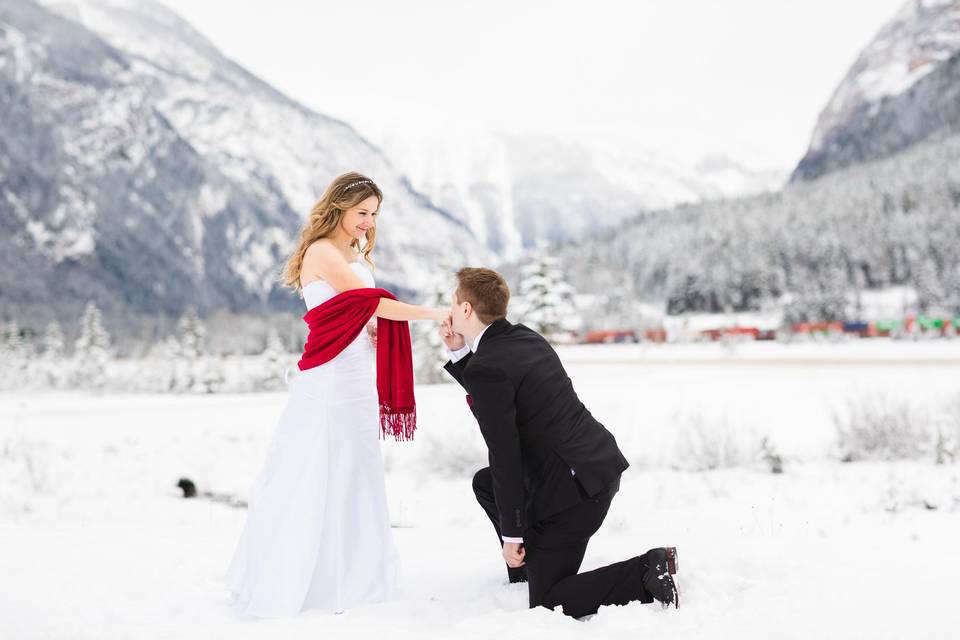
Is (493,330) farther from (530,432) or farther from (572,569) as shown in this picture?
(572,569)

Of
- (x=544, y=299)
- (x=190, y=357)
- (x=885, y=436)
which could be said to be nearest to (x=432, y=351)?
(x=544, y=299)

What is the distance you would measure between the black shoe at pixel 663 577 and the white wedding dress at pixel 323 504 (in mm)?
1549

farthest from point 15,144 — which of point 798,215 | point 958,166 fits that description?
point 958,166

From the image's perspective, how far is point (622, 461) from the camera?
13.5ft

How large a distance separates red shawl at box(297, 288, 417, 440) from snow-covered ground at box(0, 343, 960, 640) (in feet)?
3.65

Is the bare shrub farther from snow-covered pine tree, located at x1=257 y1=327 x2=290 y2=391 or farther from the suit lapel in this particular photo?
snow-covered pine tree, located at x1=257 y1=327 x2=290 y2=391

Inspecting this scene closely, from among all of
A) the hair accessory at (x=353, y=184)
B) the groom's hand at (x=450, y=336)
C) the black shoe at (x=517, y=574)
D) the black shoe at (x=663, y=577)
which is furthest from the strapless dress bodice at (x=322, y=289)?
the black shoe at (x=663, y=577)

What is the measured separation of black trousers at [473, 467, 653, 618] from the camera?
3986mm

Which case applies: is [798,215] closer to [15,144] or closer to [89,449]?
[89,449]

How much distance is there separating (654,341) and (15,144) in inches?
7710

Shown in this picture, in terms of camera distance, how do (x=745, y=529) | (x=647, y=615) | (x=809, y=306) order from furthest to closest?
(x=809, y=306), (x=745, y=529), (x=647, y=615)

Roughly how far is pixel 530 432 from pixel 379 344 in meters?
1.18

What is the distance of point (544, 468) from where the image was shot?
4.01 m

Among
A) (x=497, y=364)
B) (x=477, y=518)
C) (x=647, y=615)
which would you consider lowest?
(x=477, y=518)
